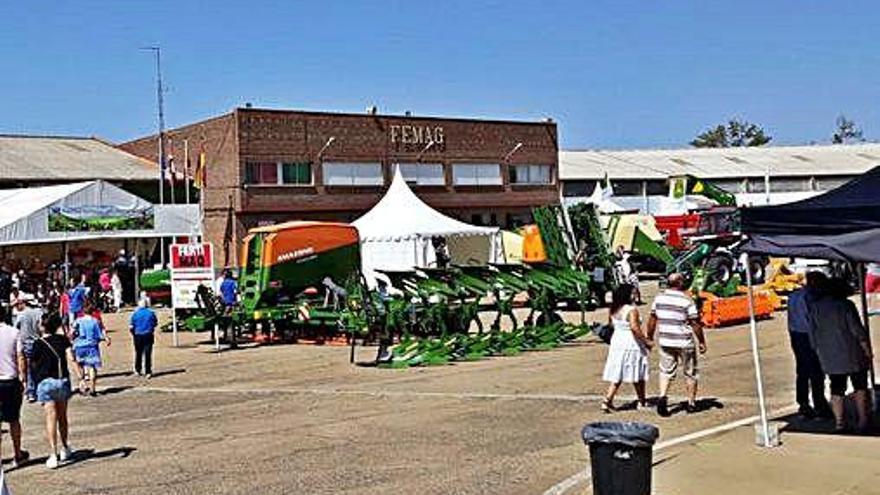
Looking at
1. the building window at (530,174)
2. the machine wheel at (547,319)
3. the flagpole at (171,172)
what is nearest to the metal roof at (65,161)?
the flagpole at (171,172)

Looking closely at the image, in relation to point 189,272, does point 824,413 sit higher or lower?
lower

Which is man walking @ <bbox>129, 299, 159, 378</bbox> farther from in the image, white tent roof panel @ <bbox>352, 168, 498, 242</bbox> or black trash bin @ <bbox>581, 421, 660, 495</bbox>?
white tent roof panel @ <bbox>352, 168, 498, 242</bbox>

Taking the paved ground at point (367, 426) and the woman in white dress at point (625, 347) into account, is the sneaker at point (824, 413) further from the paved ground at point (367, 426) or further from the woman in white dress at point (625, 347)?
the woman in white dress at point (625, 347)

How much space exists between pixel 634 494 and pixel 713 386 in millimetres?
7476

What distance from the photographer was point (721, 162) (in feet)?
274

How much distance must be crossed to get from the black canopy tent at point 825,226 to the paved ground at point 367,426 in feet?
5.95

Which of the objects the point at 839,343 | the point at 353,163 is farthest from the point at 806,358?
the point at 353,163

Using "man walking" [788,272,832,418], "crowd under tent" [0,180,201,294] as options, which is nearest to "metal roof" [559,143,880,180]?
"crowd under tent" [0,180,201,294]

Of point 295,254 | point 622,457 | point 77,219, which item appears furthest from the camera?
point 77,219

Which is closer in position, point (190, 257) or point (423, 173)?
point (190, 257)

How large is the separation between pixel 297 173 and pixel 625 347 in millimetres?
37751

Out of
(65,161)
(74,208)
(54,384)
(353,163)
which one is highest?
(65,161)

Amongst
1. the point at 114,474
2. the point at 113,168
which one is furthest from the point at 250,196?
the point at 114,474

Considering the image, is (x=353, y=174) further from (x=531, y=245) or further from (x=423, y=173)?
(x=531, y=245)
